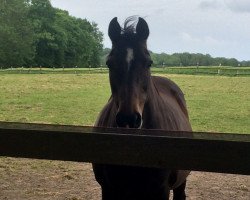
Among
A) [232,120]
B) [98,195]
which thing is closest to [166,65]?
[232,120]

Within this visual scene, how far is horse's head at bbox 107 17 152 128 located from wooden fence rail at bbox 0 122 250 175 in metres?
0.83

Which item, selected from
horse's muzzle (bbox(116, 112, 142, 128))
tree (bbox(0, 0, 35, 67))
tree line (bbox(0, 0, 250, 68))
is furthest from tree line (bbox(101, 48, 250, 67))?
horse's muzzle (bbox(116, 112, 142, 128))

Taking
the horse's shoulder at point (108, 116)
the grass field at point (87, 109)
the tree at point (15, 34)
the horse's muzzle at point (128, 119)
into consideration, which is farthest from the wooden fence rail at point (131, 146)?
the tree at point (15, 34)

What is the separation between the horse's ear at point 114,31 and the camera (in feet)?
11.9

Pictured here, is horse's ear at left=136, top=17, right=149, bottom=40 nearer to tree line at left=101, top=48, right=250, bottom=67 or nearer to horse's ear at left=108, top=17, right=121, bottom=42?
horse's ear at left=108, top=17, right=121, bottom=42

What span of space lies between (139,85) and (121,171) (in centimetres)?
72

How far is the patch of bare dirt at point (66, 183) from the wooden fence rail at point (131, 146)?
377 centimetres

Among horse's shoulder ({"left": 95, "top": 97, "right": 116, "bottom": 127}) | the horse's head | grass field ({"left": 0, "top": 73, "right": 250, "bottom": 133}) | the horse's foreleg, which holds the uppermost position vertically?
the horse's head

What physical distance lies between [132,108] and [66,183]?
13.3 feet

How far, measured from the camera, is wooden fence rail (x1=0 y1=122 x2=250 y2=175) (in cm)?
204

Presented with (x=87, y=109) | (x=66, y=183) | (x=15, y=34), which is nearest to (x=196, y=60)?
(x=15, y=34)

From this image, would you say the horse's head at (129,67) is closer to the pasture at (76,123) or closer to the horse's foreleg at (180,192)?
the horse's foreleg at (180,192)

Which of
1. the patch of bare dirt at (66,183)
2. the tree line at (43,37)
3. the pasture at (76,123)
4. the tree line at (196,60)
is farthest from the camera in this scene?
the tree line at (43,37)

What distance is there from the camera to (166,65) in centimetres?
5778
